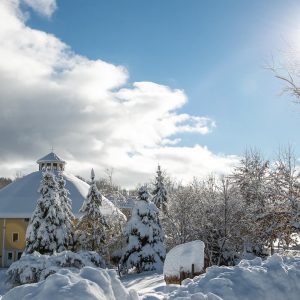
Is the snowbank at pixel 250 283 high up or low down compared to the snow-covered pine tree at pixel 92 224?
down

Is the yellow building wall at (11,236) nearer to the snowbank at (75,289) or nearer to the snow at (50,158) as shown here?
the snow at (50,158)

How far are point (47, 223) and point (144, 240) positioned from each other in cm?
724

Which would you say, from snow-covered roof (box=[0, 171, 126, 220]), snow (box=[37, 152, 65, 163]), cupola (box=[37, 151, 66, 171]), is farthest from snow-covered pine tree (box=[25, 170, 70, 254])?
snow (box=[37, 152, 65, 163])

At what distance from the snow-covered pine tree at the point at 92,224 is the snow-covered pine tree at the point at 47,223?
1.95 meters

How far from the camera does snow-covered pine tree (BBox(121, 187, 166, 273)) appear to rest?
105 ft

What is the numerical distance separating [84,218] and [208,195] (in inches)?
433

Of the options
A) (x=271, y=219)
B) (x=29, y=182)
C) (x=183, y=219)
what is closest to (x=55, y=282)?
(x=271, y=219)

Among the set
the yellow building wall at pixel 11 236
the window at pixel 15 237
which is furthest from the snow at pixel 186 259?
the window at pixel 15 237

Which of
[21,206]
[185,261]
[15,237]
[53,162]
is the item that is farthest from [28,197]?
[185,261]

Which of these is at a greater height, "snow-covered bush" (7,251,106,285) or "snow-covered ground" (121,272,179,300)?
"snow-covered bush" (7,251,106,285)

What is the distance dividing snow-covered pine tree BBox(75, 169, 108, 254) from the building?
154 inches

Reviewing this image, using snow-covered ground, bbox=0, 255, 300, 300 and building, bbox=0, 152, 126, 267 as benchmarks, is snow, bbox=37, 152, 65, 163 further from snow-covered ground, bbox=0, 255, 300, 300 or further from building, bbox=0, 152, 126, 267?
snow-covered ground, bbox=0, 255, 300, 300

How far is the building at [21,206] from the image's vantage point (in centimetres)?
3962

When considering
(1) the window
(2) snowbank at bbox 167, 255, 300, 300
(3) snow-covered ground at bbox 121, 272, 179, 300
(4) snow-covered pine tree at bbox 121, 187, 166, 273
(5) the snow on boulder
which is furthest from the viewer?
(1) the window
